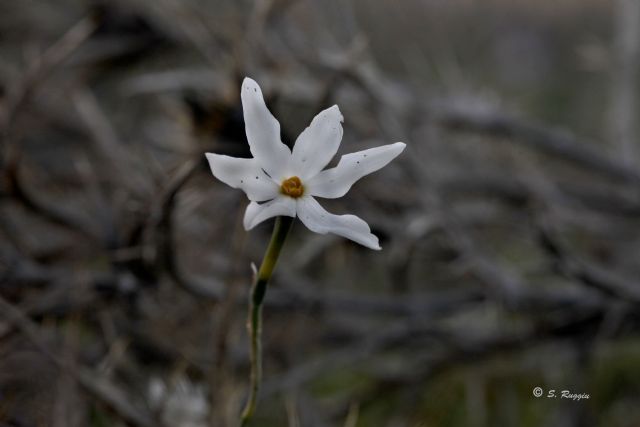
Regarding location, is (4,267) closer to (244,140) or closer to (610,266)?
(244,140)

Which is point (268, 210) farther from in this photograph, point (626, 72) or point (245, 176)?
point (626, 72)

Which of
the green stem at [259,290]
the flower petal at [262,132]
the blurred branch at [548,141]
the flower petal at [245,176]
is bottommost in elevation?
the green stem at [259,290]

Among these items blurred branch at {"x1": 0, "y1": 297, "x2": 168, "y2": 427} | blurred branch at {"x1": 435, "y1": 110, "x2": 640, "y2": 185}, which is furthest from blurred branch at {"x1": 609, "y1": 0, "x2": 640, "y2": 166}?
blurred branch at {"x1": 0, "y1": 297, "x2": 168, "y2": 427}

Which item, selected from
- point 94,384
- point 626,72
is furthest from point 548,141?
point 94,384

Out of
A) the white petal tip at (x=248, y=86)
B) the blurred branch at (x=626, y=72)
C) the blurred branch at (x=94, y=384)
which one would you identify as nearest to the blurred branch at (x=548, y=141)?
the blurred branch at (x=626, y=72)

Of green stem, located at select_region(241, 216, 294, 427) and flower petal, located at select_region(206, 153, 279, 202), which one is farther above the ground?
flower petal, located at select_region(206, 153, 279, 202)

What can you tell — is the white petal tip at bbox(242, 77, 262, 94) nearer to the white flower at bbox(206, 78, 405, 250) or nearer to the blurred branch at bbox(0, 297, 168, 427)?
the white flower at bbox(206, 78, 405, 250)

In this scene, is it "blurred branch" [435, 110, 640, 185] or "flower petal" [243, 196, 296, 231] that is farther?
"blurred branch" [435, 110, 640, 185]

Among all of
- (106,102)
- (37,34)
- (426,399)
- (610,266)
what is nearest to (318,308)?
(426,399)

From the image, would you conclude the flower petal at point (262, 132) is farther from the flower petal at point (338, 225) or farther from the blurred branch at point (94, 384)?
the blurred branch at point (94, 384)
